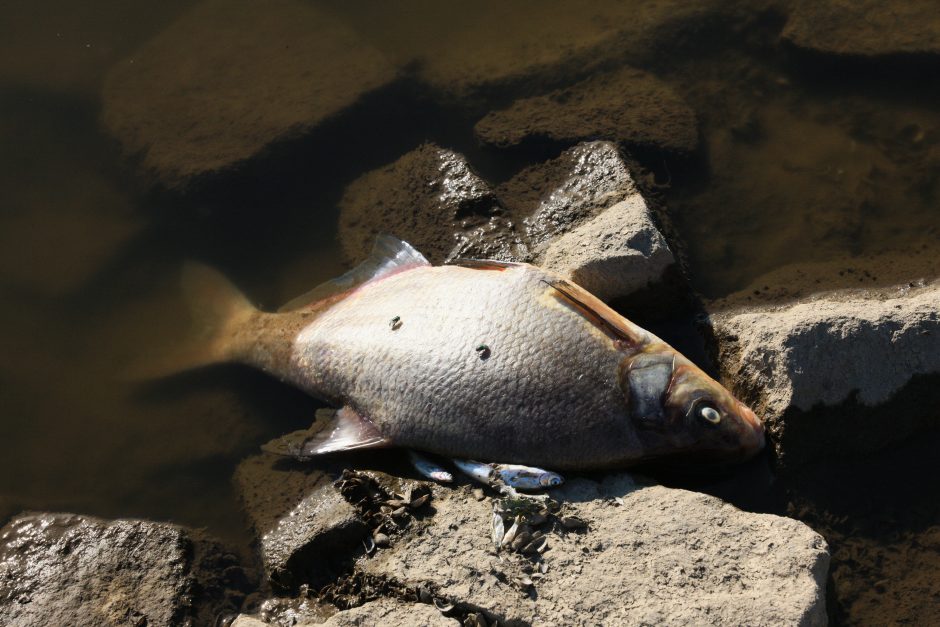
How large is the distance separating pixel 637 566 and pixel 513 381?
1093 mm

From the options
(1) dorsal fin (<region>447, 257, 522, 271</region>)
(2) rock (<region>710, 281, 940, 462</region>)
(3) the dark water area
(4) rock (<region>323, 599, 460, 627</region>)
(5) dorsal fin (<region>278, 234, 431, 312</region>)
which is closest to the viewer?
(4) rock (<region>323, 599, 460, 627</region>)

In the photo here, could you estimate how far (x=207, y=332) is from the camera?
5.67 m

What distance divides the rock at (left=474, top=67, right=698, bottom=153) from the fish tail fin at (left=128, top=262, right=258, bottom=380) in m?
2.21

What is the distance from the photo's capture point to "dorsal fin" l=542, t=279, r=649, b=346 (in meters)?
4.36

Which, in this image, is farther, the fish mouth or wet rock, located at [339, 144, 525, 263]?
wet rock, located at [339, 144, 525, 263]

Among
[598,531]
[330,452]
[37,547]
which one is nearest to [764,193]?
A: [598,531]

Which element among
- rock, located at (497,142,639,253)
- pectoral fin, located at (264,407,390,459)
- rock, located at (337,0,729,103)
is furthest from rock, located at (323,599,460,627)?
rock, located at (337,0,729,103)

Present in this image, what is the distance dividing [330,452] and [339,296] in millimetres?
1114

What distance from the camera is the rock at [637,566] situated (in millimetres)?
3479

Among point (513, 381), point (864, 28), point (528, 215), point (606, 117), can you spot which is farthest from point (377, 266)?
point (864, 28)

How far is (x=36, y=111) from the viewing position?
7.22m

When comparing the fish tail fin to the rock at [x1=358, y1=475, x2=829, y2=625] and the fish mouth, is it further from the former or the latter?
the fish mouth

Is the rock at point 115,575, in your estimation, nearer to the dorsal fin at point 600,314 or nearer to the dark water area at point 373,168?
the dark water area at point 373,168

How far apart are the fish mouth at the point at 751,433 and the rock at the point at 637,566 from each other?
43cm
